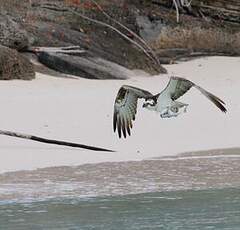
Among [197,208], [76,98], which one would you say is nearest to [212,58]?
[76,98]

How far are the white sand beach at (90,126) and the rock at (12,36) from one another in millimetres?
1673

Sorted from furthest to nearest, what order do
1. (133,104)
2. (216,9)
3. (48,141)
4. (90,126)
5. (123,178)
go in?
(216,9) → (90,126) → (48,141) → (123,178) → (133,104)

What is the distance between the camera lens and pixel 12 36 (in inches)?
571

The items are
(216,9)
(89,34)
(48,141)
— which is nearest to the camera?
(48,141)

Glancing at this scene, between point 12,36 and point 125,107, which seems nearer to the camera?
point 125,107

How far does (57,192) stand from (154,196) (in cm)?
82

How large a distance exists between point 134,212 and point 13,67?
22.0 feet

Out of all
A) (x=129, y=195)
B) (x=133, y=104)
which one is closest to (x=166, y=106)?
(x=133, y=104)

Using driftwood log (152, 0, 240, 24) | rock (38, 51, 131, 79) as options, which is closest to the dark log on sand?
rock (38, 51, 131, 79)

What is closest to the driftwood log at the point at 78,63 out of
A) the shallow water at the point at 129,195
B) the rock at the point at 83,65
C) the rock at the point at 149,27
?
the rock at the point at 83,65

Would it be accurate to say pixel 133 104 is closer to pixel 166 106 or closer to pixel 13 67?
pixel 166 106

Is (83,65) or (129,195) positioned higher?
(83,65)

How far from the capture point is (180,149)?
9.48 m

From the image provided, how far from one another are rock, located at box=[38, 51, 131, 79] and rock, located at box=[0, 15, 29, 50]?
417 millimetres
